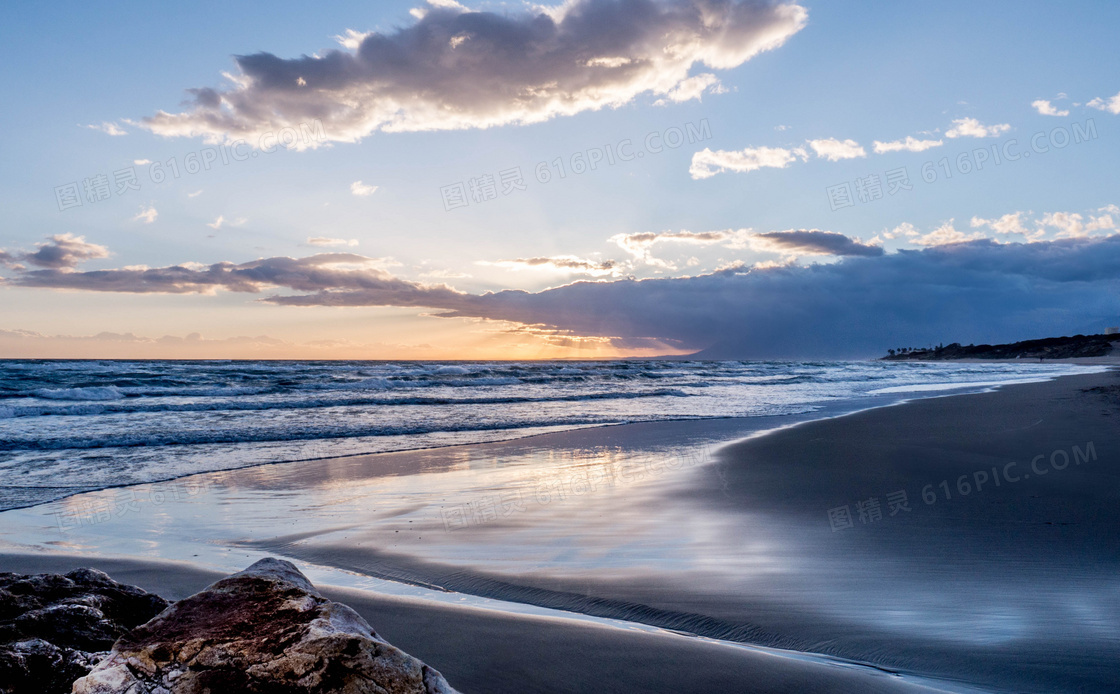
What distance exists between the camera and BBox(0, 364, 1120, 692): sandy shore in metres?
A: 2.78

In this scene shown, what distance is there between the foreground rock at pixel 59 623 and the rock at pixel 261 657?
1.87 feet

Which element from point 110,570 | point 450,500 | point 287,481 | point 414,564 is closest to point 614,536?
point 414,564

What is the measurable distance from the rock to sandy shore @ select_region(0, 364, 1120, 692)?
1162 millimetres

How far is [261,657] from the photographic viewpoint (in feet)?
5.05

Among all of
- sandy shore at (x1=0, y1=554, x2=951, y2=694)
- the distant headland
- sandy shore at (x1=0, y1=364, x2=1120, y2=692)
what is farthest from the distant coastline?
sandy shore at (x1=0, y1=554, x2=951, y2=694)

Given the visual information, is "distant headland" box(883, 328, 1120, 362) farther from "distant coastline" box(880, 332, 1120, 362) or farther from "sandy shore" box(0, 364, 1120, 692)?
"sandy shore" box(0, 364, 1120, 692)

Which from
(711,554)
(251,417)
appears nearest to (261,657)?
(711,554)

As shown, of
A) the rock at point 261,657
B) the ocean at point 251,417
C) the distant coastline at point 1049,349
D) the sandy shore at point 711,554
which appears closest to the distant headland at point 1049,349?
the distant coastline at point 1049,349

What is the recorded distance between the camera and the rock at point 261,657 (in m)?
1.49

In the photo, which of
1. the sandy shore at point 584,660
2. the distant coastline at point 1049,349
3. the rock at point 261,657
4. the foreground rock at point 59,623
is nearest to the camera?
the rock at point 261,657

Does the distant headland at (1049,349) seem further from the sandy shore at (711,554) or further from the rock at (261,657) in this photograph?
the rock at (261,657)

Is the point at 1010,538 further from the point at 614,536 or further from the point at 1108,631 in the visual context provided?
the point at 614,536

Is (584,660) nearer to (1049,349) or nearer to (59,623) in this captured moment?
(59,623)

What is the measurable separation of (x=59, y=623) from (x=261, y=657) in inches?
47.7
